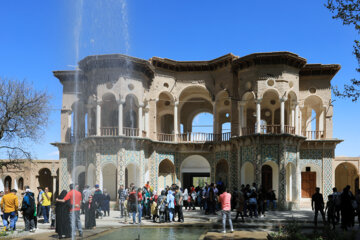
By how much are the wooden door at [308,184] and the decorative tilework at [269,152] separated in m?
5.14

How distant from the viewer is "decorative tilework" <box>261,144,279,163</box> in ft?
79.2

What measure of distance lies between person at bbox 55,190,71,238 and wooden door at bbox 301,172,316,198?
1997 centimetres

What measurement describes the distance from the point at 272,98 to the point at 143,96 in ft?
32.6

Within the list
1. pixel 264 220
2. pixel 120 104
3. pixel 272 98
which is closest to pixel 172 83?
pixel 120 104

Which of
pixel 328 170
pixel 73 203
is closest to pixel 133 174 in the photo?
pixel 328 170

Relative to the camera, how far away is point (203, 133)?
29000mm

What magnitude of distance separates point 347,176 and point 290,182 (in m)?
13.2

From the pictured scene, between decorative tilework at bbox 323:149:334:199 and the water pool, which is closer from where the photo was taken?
the water pool

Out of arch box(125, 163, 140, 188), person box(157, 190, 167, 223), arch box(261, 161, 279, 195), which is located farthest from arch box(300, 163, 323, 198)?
person box(157, 190, 167, 223)

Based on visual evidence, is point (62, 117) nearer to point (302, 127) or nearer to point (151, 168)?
point (151, 168)

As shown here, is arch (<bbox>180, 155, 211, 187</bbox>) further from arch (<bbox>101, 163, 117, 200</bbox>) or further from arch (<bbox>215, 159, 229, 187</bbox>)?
arch (<bbox>101, 163, 117, 200</bbox>)

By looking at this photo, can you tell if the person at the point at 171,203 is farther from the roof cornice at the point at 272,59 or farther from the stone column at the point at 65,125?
the stone column at the point at 65,125

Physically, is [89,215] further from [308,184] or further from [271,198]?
[308,184]

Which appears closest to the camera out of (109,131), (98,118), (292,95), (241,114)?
(109,131)
